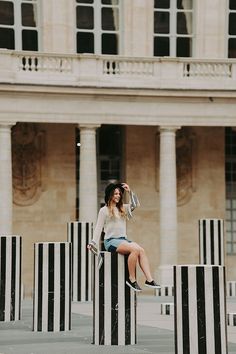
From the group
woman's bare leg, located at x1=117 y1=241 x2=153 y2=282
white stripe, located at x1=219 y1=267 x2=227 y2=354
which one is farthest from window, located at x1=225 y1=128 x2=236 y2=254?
white stripe, located at x1=219 y1=267 x2=227 y2=354

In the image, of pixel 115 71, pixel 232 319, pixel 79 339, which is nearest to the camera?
pixel 79 339

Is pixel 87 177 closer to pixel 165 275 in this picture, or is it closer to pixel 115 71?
pixel 115 71

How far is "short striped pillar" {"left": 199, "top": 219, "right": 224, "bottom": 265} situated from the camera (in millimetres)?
32281

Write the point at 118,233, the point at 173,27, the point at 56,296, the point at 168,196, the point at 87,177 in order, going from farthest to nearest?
1. the point at 173,27
2. the point at 168,196
3. the point at 87,177
4. the point at 56,296
5. the point at 118,233

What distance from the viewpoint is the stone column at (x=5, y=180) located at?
37.2m

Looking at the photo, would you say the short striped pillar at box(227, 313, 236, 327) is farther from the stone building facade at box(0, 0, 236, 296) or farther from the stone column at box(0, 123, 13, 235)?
the stone column at box(0, 123, 13, 235)

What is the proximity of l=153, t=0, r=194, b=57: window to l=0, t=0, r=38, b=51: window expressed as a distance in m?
4.59

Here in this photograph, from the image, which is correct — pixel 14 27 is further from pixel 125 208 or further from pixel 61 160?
pixel 125 208

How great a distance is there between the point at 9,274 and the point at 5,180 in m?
15.8

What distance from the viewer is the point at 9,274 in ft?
71.3

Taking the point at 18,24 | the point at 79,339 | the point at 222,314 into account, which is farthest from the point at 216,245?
the point at 222,314

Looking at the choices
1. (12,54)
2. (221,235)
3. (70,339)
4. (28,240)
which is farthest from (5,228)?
(70,339)

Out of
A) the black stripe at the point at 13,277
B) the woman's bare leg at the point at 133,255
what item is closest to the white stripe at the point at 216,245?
the black stripe at the point at 13,277

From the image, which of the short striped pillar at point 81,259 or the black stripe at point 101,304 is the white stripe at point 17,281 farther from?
the short striped pillar at point 81,259
